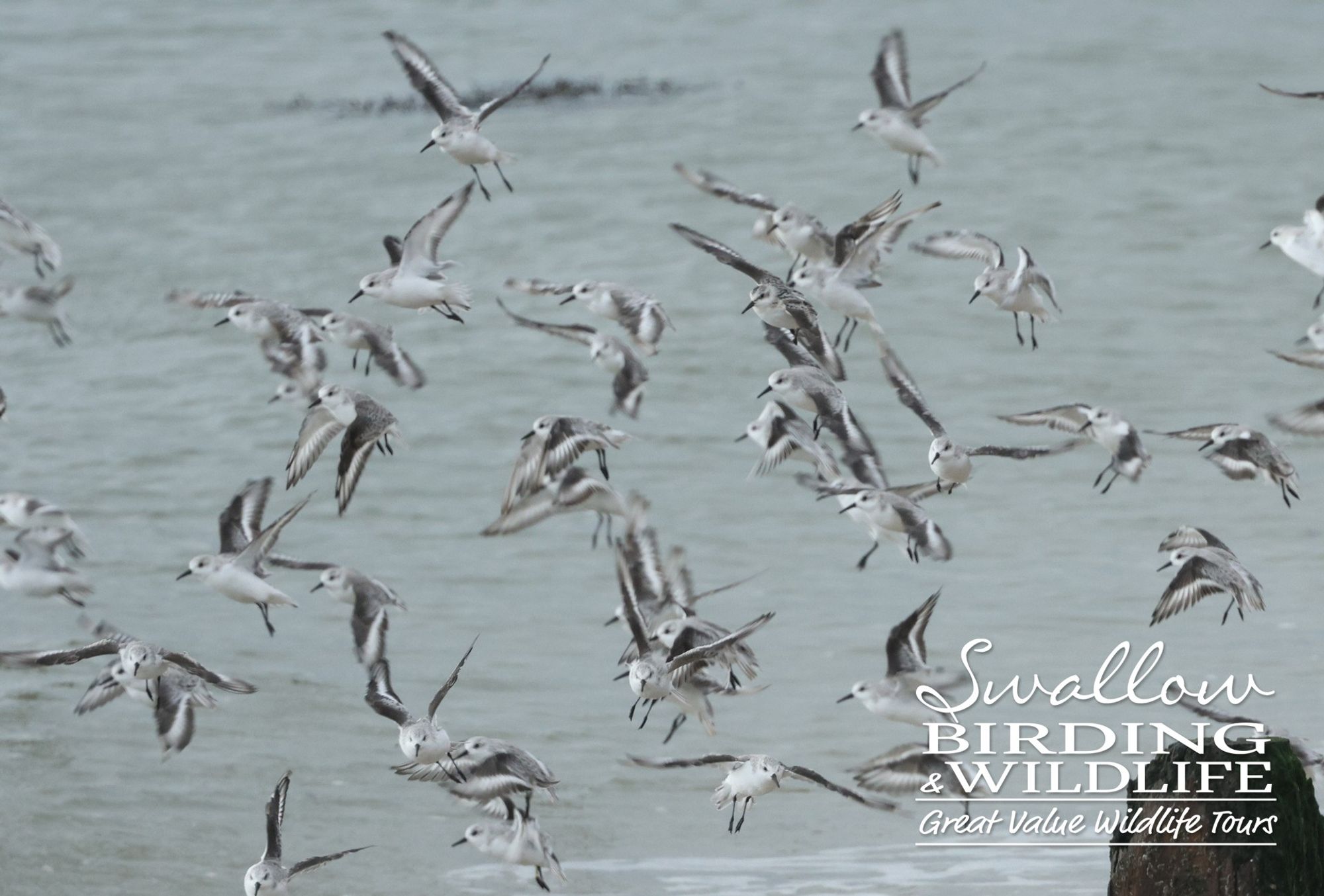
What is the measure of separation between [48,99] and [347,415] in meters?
24.5

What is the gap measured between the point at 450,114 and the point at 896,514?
87.4 inches

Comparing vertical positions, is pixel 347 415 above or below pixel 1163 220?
above

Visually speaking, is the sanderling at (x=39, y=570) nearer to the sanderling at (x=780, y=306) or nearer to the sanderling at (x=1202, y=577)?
the sanderling at (x=780, y=306)

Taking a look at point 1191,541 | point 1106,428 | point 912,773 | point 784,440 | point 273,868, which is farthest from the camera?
point 784,440

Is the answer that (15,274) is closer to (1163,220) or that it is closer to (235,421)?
(235,421)

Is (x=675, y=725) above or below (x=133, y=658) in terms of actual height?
below

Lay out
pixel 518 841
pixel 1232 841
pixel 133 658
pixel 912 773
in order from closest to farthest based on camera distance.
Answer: pixel 1232 841
pixel 133 658
pixel 518 841
pixel 912 773

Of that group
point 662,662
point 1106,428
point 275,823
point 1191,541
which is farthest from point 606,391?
point 275,823

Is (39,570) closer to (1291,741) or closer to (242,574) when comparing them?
(242,574)

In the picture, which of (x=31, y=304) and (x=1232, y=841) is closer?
(x=1232, y=841)

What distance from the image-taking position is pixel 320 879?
827cm

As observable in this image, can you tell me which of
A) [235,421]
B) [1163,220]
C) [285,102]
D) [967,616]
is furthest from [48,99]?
[967,616]

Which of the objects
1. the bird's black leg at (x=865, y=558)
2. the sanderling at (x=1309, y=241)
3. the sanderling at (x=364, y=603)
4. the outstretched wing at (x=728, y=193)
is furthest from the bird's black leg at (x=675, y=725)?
the sanderling at (x=1309, y=241)

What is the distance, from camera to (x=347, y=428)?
757 cm
